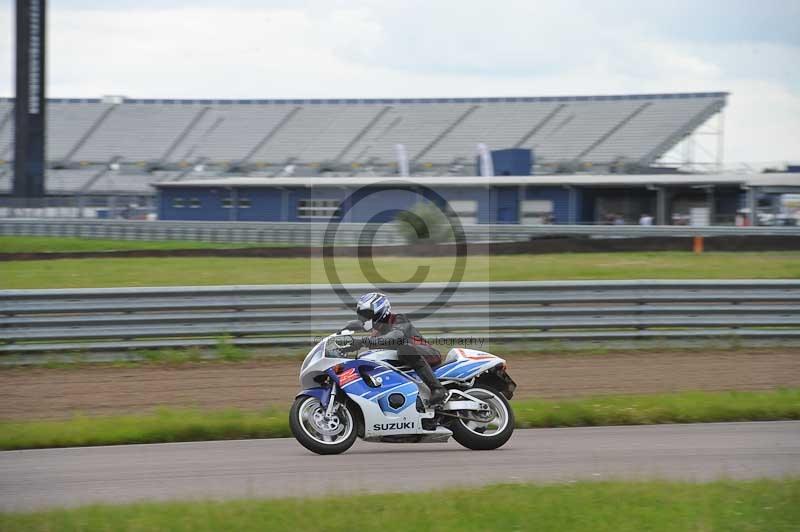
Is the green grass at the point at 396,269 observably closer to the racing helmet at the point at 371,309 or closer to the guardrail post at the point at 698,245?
the guardrail post at the point at 698,245

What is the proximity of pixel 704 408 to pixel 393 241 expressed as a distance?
79.5 feet

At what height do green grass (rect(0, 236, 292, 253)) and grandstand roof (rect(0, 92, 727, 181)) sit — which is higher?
grandstand roof (rect(0, 92, 727, 181))

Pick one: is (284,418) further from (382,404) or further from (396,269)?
(396,269)

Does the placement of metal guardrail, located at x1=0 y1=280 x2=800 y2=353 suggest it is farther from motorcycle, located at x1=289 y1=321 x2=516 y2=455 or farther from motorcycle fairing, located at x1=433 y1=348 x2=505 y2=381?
motorcycle, located at x1=289 y1=321 x2=516 y2=455

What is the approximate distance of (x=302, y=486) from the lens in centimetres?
727

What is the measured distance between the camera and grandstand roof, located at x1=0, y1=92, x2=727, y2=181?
5541 centimetres

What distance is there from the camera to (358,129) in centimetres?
6400

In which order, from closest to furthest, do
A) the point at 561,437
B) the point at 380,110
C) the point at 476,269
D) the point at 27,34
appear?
the point at 561,437 < the point at 476,269 < the point at 27,34 < the point at 380,110

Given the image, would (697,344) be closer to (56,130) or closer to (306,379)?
(306,379)

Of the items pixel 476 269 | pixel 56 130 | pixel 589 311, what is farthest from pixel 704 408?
pixel 56 130

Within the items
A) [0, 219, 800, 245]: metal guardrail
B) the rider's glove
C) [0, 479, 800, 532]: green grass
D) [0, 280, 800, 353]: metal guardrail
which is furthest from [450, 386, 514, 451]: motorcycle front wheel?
[0, 219, 800, 245]: metal guardrail

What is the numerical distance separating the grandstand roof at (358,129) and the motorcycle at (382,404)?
43493 millimetres

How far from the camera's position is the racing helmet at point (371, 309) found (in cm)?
849

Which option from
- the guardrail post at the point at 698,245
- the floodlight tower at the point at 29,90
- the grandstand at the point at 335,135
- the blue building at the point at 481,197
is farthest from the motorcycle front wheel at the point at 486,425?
the floodlight tower at the point at 29,90
